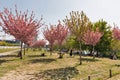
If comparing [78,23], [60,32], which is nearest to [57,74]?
[78,23]

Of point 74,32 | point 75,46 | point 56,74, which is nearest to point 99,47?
point 75,46

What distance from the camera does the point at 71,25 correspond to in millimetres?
39594

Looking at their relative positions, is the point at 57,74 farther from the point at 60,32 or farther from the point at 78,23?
the point at 60,32

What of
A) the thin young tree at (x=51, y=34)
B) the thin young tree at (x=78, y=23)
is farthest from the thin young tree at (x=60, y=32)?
the thin young tree at (x=78, y=23)

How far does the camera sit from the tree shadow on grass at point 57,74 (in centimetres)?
2762

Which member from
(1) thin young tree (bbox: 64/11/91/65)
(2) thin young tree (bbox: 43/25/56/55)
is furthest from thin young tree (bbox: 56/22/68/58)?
(1) thin young tree (bbox: 64/11/91/65)

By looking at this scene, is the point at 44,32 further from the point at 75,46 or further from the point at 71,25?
the point at 75,46

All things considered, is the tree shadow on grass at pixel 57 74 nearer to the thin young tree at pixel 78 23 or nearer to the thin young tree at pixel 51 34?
the thin young tree at pixel 78 23

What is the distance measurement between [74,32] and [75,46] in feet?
172

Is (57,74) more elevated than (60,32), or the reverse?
(60,32)

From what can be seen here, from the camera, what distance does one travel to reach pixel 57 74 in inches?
1169

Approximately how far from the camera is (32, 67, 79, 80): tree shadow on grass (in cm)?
2762

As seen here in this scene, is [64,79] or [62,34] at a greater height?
[62,34]

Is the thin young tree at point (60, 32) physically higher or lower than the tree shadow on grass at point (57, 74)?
higher
